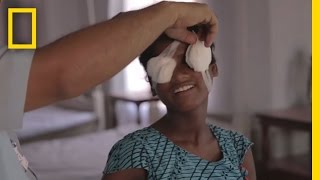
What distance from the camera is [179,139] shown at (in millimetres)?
715

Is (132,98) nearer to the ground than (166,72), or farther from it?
nearer to the ground

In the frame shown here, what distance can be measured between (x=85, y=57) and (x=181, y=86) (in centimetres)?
27

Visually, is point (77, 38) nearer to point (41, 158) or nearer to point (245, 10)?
point (41, 158)

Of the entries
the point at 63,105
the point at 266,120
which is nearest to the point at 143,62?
the point at 63,105

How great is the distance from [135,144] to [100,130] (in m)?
1.21

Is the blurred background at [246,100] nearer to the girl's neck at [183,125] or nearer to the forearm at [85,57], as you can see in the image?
the girl's neck at [183,125]

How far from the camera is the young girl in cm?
66

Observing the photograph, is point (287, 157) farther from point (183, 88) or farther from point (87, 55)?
point (87, 55)

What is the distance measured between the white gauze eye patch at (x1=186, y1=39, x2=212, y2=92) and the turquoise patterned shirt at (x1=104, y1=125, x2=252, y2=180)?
109 mm

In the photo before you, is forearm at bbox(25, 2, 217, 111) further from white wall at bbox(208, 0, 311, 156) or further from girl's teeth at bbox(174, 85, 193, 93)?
white wall at bbox(208, 0, 311, 156)

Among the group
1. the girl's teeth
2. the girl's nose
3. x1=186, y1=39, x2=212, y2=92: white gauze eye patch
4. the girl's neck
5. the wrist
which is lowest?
the girl's neck

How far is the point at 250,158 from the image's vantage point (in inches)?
29.5

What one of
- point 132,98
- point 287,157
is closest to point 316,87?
point 132,98

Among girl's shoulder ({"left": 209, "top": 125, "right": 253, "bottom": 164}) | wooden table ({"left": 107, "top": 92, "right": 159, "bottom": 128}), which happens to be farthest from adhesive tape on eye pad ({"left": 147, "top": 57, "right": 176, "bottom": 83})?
wooden table ({"left": 107, "top": 92, "right": 159, "bottom": 128})
